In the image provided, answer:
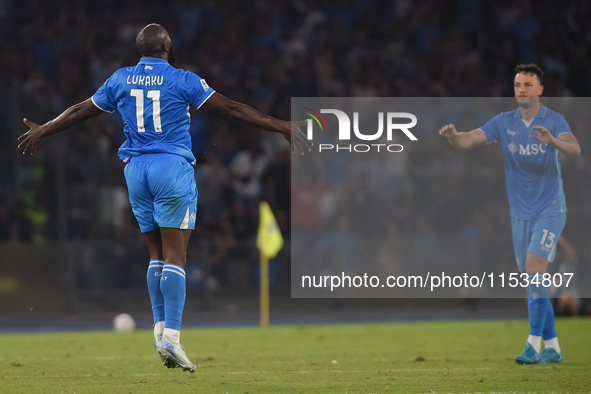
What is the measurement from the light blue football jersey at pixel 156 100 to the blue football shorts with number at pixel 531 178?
358 centimetres

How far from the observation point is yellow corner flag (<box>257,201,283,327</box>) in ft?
41.9

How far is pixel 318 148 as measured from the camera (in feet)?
42.7

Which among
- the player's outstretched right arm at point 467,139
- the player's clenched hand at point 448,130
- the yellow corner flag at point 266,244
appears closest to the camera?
the player's clenched hand at point 448,130

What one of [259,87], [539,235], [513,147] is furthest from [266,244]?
[539,235]

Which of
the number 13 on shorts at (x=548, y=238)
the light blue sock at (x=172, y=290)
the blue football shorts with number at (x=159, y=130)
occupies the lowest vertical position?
the light blue sock at (x=172, y=290)

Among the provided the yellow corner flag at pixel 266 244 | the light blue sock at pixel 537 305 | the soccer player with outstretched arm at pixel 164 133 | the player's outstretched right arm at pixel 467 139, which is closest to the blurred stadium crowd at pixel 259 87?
the yellow corner flag at pixel 266 244

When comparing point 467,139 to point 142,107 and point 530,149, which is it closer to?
point 530,149

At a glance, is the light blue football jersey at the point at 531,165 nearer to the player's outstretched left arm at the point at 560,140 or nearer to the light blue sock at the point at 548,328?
the player's outstretched left arm at the point at 560,140

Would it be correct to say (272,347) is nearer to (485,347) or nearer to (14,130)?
(485,347)

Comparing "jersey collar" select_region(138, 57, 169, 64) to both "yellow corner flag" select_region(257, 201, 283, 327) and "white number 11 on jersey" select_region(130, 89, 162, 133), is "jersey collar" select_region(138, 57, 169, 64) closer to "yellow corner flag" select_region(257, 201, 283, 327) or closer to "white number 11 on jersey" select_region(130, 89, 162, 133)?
"white number 11 on jersey" select_region(130, 89, 162, 133)

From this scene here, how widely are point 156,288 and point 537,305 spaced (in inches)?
144

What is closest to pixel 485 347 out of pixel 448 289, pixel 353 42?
pixel 448 289

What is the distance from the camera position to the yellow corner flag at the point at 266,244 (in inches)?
503

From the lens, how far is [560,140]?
7848 millimetres
